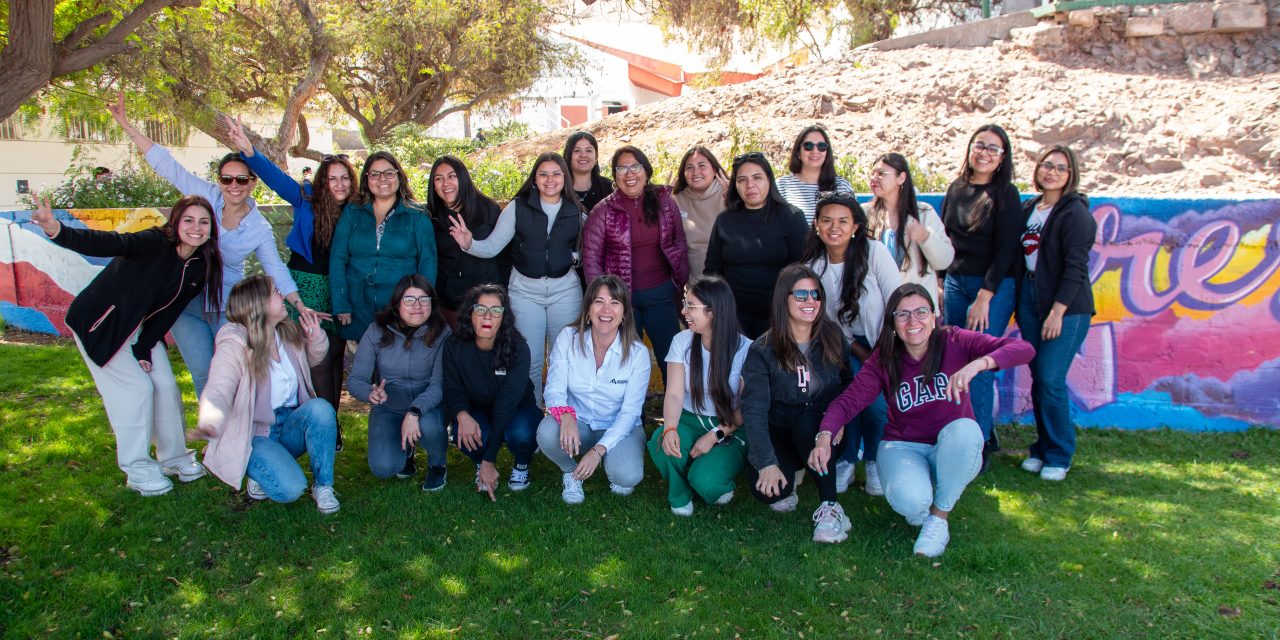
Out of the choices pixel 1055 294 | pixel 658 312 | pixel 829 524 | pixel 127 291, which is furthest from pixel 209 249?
pixel 1055 294

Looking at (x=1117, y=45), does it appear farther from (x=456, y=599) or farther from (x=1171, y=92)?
(x=456, y=599)

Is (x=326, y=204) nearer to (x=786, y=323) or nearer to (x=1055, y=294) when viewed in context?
(x=786, y=323)

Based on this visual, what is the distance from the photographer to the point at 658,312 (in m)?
5.06

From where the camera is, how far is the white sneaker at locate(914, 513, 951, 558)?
377cm

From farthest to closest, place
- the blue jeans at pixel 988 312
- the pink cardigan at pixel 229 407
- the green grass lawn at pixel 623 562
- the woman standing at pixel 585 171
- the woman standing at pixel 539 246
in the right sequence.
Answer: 1. the woman standing at pixel 585 171
2. the woman standing at pixel 539 246
3. the blue jeans at pixel 988 312
4. the pink cardigan at pixel 229 407
5. the green grass lawn at pixel 623 562

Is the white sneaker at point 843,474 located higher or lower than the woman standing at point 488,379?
lower

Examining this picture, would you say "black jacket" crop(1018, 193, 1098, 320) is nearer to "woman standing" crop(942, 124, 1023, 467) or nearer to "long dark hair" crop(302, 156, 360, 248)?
"woman standing" crop(942, 124, 1023, 467)

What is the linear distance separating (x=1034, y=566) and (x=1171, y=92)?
28.5 feet

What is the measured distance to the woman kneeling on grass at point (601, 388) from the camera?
14.4 ft

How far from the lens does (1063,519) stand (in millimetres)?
4199

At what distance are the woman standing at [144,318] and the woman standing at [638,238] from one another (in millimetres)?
2083

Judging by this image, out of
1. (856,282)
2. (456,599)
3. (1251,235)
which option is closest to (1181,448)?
(1251,235)

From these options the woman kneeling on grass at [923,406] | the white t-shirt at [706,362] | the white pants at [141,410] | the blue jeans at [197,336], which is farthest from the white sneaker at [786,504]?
the white pants at [141,410]

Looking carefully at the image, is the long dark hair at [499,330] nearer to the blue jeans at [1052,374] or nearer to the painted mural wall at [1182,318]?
the blue jeans at [1052,374]
